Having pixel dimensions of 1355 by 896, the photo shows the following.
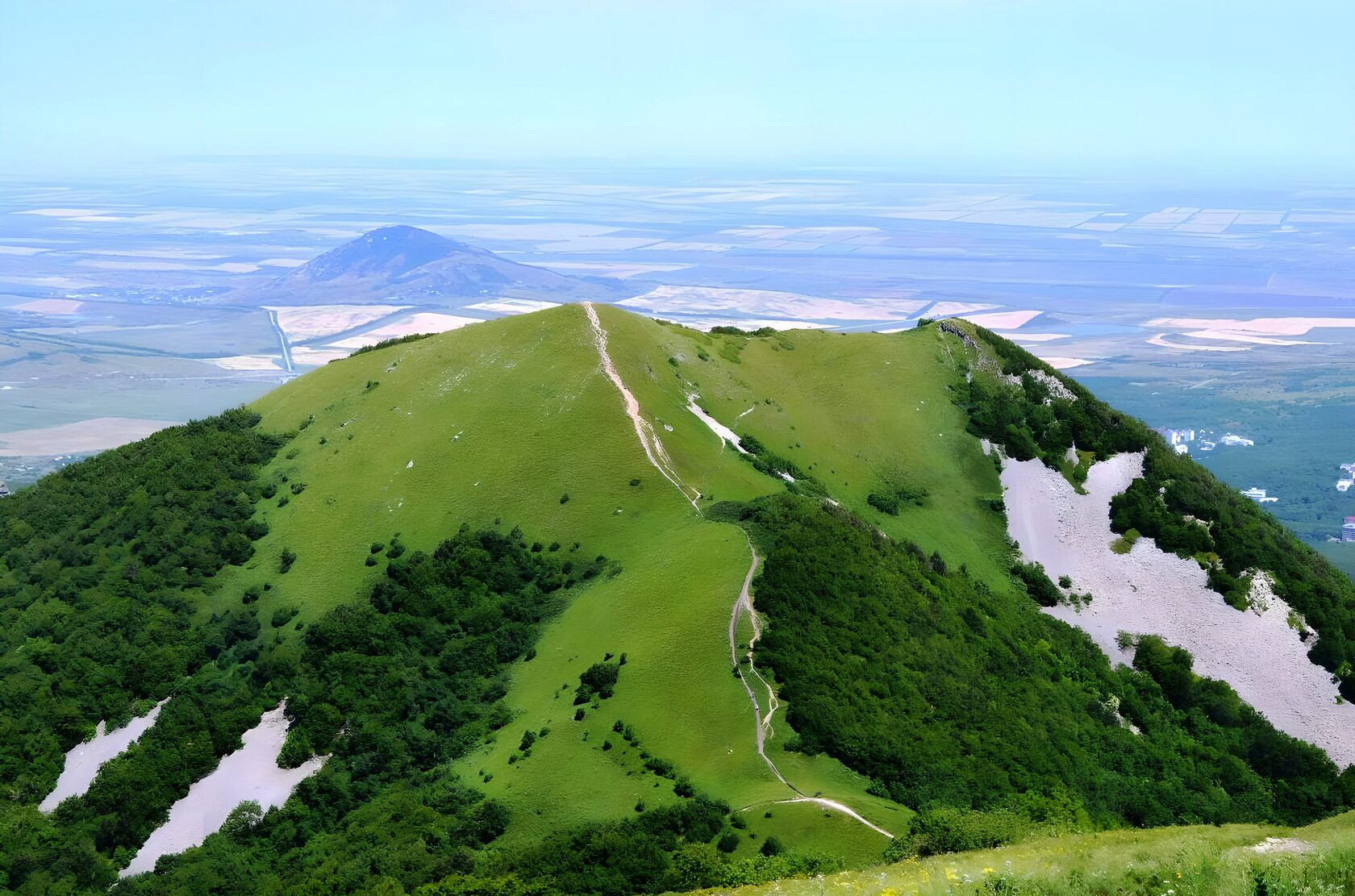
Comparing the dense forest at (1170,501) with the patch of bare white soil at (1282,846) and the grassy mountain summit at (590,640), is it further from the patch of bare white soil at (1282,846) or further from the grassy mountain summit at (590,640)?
the patch of bare white soil at (1282,846)

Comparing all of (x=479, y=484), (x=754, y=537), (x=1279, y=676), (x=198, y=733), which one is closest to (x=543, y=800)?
(x=754, y=537)

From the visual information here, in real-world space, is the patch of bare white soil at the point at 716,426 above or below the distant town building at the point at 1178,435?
above

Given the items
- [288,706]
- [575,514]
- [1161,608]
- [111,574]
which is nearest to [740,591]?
[575,514]

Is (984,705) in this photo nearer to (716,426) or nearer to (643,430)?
(643,430)

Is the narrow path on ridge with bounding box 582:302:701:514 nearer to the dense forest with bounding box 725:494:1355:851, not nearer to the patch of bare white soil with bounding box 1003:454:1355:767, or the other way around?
the dense forest with bounding box 725:494:1355:851

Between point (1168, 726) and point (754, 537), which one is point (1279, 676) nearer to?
point (1168, 726)

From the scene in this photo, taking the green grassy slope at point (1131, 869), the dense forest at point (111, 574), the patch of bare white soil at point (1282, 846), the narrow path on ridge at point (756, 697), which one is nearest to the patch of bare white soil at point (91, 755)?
the dense forest at point (111, 574)
